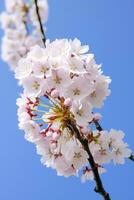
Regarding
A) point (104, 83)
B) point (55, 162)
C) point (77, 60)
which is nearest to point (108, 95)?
point (104, 83)

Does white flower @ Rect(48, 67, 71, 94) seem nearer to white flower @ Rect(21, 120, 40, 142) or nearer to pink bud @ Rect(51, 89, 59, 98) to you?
pink bud @ Rect(51, 89, 59, 98)

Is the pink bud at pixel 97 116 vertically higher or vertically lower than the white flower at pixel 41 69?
lower

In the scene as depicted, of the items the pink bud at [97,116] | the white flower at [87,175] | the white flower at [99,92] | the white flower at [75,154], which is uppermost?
the white flower at [99,92]

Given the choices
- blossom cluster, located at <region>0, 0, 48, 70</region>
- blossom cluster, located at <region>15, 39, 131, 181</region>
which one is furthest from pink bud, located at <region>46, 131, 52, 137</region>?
blossom cluster, located at <region>0, 0, 48, 70</region>

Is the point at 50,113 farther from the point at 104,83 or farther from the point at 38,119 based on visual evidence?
the point at 104,83

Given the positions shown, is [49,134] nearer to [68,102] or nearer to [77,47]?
[68,102]

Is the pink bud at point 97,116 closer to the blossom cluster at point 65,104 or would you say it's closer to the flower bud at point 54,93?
the blossom cluster at point 65,104

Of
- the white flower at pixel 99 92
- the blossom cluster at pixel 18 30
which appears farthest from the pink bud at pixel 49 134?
the blossom cluster at pixel 18 30
